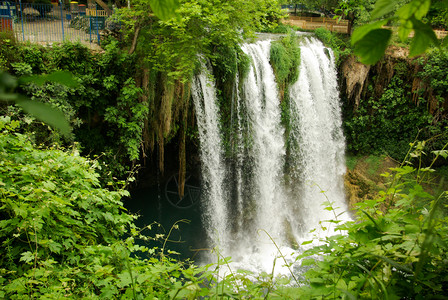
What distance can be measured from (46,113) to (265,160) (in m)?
10.1

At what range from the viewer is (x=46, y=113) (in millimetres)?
514

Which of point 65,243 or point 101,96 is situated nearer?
point 65,243

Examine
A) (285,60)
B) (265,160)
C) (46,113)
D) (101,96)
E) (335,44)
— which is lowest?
(265,160)

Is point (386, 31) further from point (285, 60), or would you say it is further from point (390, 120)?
point (390, 120)

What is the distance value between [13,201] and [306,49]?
11.4 m

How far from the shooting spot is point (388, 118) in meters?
13.4

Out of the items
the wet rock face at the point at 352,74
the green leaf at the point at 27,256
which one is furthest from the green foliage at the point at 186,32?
the wet rock face at the point at 352,74

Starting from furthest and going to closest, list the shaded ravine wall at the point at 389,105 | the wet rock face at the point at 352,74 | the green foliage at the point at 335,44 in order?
1. the green foliage at the point at 335,44
2. the wet rock face at the point at 352,74
3. the shaded ravine wall at the point at 389,105

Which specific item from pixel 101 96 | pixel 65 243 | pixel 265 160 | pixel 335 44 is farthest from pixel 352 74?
pixel 65 243

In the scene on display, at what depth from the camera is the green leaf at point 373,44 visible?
2.52ft

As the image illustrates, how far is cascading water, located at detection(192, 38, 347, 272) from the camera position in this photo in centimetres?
955

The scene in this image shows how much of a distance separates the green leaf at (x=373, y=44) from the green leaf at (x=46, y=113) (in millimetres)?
690

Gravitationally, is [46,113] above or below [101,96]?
above

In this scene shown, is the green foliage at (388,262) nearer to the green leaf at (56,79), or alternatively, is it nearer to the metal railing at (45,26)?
the green leaf at (56,79)
